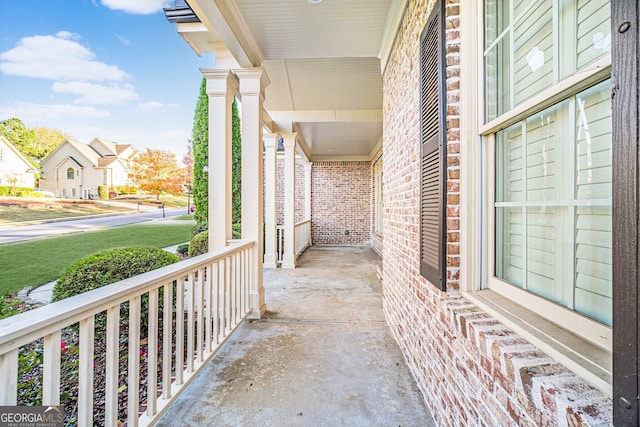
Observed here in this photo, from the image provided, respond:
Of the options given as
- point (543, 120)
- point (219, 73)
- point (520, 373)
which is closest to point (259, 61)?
point (219, 73)

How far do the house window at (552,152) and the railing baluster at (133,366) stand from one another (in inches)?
68.0

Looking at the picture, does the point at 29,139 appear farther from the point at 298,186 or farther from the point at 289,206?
the point at 298,186

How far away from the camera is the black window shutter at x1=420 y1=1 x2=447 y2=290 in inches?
62.1

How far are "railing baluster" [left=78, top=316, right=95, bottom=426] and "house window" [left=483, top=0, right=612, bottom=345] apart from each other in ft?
5.62

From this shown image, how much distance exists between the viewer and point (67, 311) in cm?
104

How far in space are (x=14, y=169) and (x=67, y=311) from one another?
4.30 m

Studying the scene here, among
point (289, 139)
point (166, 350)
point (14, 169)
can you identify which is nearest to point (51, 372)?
point (166, 350)

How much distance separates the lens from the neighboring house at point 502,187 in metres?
0.68

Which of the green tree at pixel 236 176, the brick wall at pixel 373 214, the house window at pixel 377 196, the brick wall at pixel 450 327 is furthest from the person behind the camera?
the house window at pixel 377 196

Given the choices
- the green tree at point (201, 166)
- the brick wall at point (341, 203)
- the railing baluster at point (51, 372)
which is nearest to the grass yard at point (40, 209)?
the green tree at point (201, 166)

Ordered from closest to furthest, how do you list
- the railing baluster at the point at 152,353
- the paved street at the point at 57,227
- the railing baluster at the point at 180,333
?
the railing baluster at the point at 152,353 < the railing baluster at the point at 180,333 < the paved street at the point at 57,227

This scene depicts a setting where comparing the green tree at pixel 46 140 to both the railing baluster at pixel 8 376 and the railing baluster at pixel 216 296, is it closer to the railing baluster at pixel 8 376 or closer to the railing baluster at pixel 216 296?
the railing baluster at pixel 216 296

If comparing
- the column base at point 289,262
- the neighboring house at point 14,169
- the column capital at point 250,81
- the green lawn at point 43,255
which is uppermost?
the column capital at point 250,81

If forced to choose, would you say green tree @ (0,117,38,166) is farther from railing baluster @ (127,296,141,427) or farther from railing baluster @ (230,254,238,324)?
railing baluster @ (127,296,141,427)
